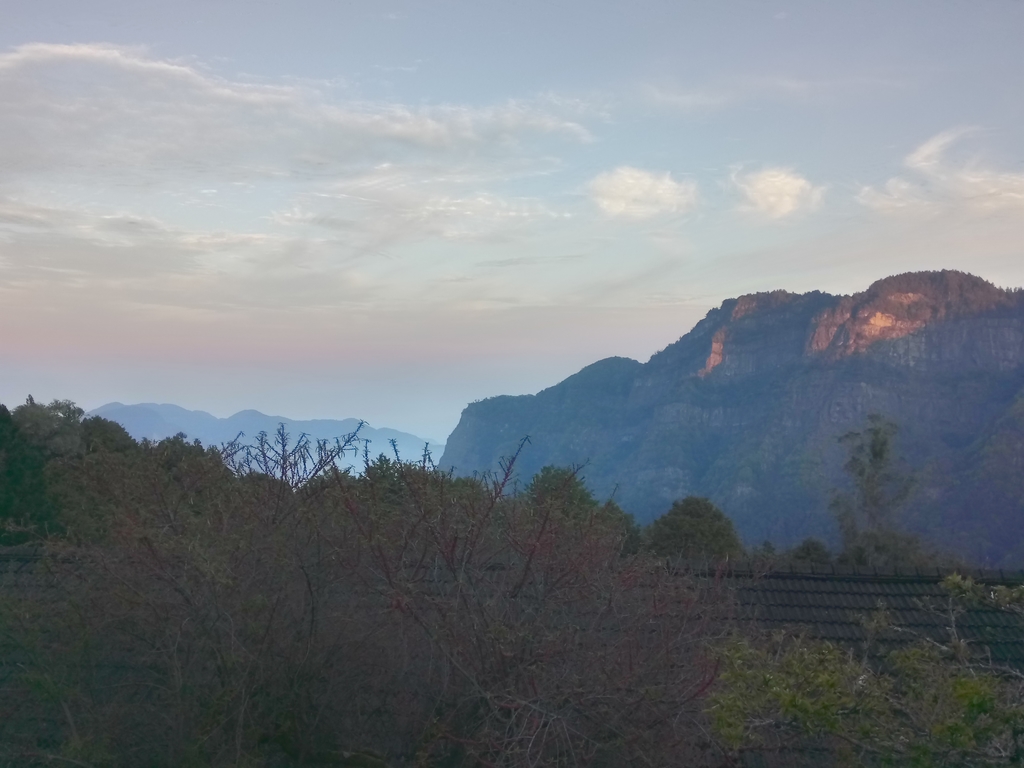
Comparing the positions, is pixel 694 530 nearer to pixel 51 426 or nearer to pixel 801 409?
pixel 51 426

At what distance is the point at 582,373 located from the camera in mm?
124375

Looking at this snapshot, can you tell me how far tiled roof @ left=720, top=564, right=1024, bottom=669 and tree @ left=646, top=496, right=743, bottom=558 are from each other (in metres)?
12.8

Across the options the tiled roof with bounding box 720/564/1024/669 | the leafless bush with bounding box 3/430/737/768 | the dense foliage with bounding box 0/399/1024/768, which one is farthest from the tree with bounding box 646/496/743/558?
the leafless bush with bounding box 3/430/737/768

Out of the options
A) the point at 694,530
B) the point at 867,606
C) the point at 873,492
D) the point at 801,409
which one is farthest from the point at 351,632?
the point at 801,409

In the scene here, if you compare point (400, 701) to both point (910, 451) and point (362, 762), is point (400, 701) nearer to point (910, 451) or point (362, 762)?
point (362, 762)

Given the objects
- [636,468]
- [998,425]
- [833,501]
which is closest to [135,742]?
[833,501]

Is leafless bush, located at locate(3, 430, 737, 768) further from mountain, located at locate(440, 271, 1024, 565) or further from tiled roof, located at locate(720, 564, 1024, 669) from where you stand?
mountain, located at locate(440, 271, 1024, 565)

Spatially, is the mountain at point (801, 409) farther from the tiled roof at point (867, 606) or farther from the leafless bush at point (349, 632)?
the leafless bush at point (349, 632)

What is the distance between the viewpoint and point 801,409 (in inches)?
3533

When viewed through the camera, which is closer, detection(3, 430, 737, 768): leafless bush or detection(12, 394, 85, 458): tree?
detection(3, 430, 737, 768): leafless bush

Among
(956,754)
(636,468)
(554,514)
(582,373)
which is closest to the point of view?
(956,754)

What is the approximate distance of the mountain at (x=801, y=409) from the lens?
67750 millimetres

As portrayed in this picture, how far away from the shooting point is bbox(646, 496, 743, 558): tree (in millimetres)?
24609

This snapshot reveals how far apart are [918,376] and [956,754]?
94.3 meters
